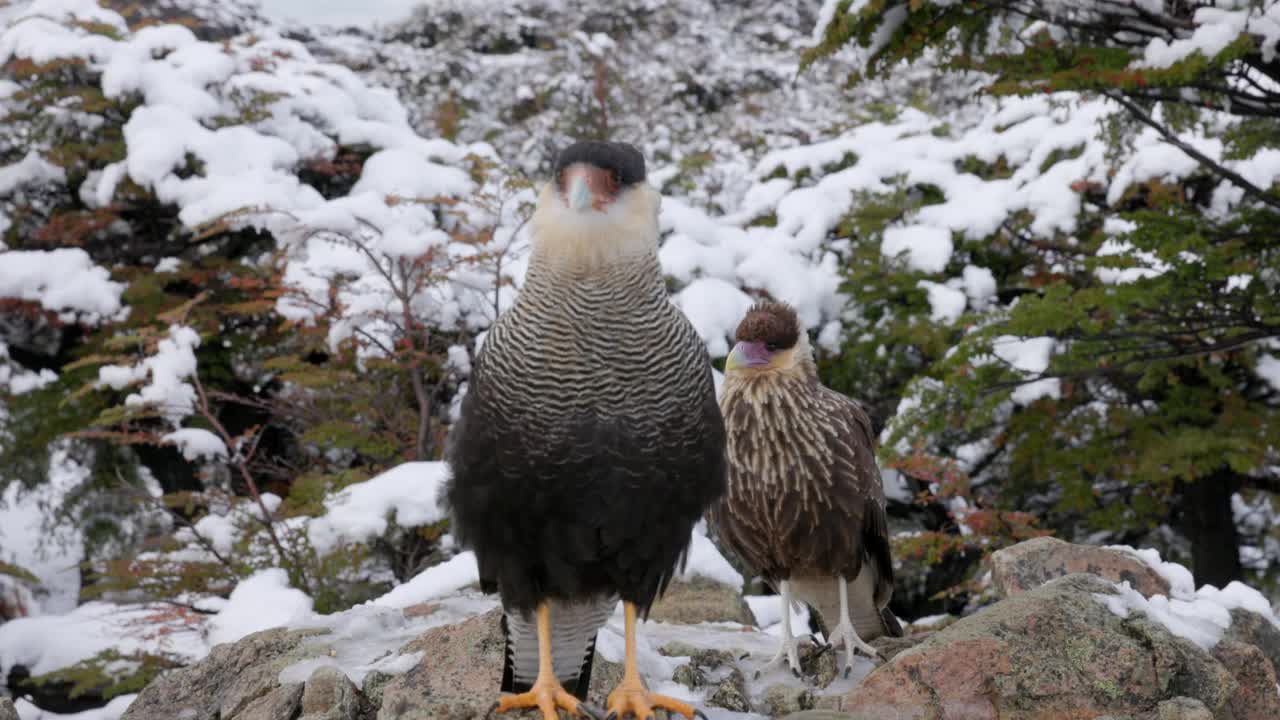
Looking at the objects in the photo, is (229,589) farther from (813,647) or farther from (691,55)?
(691,55)

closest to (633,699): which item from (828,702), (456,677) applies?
(456,677)

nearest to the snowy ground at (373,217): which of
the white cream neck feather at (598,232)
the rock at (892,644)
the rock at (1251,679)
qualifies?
the rock at (892,644)

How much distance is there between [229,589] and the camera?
5.83 m

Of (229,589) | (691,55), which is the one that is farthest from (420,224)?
(691,55)

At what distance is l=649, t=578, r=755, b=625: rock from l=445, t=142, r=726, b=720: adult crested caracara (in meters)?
2.03

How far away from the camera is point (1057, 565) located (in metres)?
3.96

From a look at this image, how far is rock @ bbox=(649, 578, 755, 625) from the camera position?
4.74m

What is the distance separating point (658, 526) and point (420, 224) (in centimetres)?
455

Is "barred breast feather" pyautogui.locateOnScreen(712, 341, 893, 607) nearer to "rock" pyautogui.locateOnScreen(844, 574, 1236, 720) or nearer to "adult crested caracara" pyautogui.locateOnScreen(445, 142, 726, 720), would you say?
"rock" pyautogui.locateOnScreen(844, 574, 1236, 720)

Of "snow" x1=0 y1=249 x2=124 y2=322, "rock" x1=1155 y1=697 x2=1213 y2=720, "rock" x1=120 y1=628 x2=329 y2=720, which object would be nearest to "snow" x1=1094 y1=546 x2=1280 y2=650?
"rock" x1=1155 y1=697 x2=1213 y2=720

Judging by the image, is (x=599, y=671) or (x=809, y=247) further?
(x=809, y=247)

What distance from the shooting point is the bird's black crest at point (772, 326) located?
3.92m

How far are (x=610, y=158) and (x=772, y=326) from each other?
1627 mm

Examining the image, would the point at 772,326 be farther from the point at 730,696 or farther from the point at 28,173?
the point at 28,173
